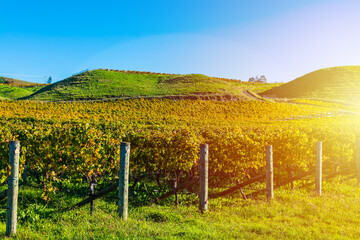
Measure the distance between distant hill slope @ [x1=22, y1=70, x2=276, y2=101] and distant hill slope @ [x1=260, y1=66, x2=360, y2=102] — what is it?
29122 mm

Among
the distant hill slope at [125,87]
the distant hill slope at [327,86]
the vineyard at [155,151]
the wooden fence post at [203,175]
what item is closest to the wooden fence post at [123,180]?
the vineyard at [155,151]

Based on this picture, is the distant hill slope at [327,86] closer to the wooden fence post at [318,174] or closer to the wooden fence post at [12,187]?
the wooden fence post at [318,174]

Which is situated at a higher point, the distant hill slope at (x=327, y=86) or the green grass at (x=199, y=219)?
the distant hill slope at (x=327, y=86)

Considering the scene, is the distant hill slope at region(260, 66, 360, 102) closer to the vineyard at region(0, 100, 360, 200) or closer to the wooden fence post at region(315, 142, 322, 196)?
the vineyard at region(0, 100, 360, 200)

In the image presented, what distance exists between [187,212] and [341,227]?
4.24m

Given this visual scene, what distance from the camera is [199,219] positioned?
7.69 metres

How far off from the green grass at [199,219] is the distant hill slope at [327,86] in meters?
76.1

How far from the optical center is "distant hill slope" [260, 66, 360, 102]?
81.2 m

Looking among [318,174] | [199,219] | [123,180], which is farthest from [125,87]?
[199,219]

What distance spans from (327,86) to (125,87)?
221ft

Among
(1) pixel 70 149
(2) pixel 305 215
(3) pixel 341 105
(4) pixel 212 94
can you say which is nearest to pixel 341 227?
(2) pixel 305 215

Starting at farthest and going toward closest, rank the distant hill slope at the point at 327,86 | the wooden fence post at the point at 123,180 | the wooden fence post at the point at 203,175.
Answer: the distant hill slope at the point at 327,86 < the wooden fence post at the point at 203,175 < the wooden fence post at the point at 123,180

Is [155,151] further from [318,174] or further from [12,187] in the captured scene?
[318,174]

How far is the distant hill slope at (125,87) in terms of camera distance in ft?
199
